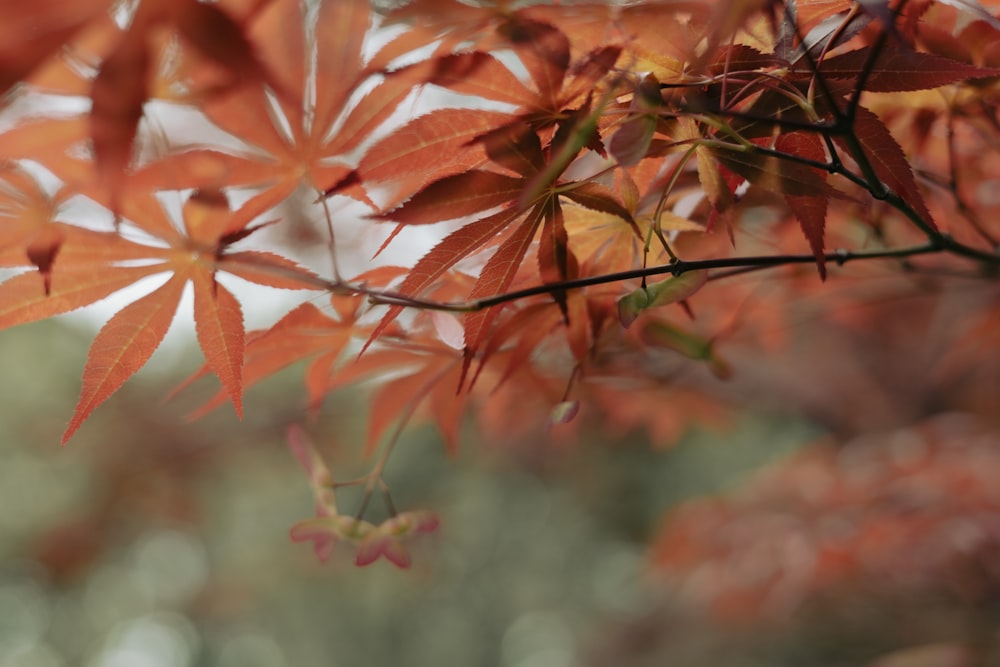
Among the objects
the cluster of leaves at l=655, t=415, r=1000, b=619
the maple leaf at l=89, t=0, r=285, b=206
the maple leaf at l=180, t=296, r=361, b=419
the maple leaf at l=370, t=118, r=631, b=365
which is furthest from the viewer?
the cluster of leaves at l=655, t=415, r=1000, b=619

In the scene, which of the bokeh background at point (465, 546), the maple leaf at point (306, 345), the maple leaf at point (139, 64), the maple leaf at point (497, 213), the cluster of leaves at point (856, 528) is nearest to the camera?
the maple leaf at point (139, 64)

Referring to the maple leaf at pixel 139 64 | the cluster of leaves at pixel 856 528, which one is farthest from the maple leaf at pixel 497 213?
the cluster of leaves at pixel 856 528

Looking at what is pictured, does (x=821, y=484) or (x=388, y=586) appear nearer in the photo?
(x=821, y=484)

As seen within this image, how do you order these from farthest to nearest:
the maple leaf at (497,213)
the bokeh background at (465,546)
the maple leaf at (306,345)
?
the bokeh background at (465,546) < the maple leaf at (306,345) < the maple leaf at (497,213)

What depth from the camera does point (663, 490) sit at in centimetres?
572

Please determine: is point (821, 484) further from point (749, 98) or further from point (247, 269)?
point (247, 269)

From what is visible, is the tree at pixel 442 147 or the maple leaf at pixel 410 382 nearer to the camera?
the tree at pixel 442 147

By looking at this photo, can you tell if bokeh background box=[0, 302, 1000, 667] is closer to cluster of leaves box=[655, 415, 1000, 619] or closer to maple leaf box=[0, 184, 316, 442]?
cluster of leaves box=[655, 415, 1000, 619]

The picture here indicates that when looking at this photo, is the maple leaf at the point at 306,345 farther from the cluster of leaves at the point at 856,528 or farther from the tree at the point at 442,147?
the cluster of leaves at the point at 856,528

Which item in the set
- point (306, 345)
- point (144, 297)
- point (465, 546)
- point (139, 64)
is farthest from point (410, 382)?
point (465, 546)

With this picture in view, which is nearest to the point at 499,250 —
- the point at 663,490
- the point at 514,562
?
the point at 663,490

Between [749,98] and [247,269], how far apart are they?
0.32 metres

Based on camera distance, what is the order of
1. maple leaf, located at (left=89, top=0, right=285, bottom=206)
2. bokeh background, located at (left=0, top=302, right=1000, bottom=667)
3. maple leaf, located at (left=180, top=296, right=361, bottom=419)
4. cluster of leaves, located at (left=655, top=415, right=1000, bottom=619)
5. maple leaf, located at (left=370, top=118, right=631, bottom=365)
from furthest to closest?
1. bokeh background, located at (left=0, top=302, right=1000, bottom=667)
2. cluster of leaves, located at (left=655, top=415, right=1000, bottom=619)
3. maple leaf, located at (left=180, top=296, right=361, bottom=419)
4. maple leaf, located at (left=370, top=118, right=631, bottom=365)
5. maple leaf, located at (left=89, top=0, right=285, bottom=206)

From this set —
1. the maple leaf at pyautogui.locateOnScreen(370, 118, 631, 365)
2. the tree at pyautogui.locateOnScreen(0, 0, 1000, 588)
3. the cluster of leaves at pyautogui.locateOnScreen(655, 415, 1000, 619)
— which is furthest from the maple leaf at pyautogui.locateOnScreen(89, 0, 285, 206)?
the cluster of leaves at pyautogui.locateOnScreen(655, 415, 1000, 619)
